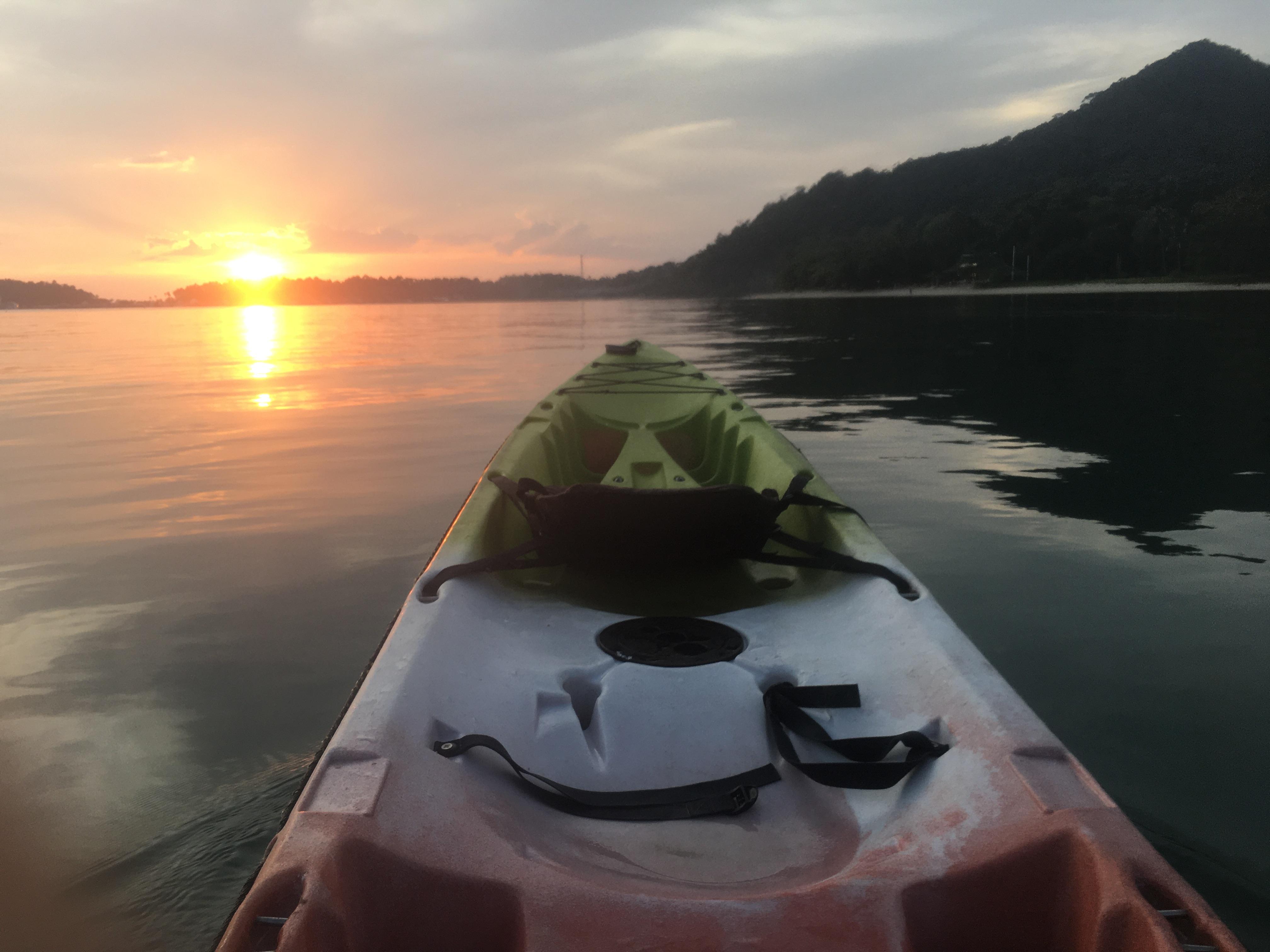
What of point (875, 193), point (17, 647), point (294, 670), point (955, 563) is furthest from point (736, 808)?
point (875, 193)

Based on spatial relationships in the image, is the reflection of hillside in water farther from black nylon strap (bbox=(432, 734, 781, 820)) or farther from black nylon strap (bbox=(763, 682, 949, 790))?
black nylon strap (bbox=(432, 734, 781, 820))

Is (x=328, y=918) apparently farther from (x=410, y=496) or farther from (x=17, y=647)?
(x=410, y=496)

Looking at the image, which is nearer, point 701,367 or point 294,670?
point 294,670

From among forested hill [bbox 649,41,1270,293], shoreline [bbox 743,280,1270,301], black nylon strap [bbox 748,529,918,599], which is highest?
forested hill [bbox 649,41,1270,293]

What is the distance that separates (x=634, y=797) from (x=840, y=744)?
1.72ft

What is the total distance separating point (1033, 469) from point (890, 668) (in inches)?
207

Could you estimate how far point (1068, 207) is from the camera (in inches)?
3071

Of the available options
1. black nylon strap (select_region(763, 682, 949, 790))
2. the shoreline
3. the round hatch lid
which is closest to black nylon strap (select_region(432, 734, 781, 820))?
black nylon strap (select_region(763, 682, 949, 790))

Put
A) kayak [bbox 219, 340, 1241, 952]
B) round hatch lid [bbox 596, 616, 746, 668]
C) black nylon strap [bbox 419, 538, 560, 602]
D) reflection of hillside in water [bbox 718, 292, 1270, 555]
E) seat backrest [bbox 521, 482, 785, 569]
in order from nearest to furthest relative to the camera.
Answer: kayak [bbox 219, 340, 1241, 952] → round hatch lid [bbox 596, 616, 746, 668] → black nylon strap [bbox 419, 538, 560, 602] → seat backrest [bbox 521, 482, 785, 569] → reflection of hillside in water [bbox 718, 292, 1270, 555]

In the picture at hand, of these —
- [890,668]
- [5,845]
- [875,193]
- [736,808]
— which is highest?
[875,193]

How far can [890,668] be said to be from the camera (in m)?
2.37

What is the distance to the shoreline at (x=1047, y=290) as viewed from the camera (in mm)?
54000

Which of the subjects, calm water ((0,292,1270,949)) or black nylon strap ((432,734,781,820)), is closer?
black nylon strap ((432,734,781,820))

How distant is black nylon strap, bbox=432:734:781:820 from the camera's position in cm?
190
